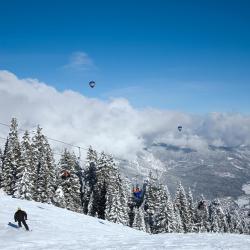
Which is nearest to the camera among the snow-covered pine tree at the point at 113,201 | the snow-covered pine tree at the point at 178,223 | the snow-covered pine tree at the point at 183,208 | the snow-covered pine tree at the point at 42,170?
the snow-covered pine tree at the point at 42,170

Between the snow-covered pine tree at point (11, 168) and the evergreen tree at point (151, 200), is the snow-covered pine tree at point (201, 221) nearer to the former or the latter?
the evergreen tree at point (151, 200)

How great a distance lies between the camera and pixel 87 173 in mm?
86938

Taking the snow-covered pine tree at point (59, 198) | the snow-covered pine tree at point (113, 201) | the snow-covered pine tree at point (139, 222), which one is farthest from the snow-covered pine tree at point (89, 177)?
the snow-covered pine tree at point (59, 198)

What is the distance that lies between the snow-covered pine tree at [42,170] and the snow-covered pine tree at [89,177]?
1236 cm

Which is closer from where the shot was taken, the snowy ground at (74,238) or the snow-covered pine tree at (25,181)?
the snowy ground at (74,238)

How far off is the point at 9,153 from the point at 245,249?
181 ft

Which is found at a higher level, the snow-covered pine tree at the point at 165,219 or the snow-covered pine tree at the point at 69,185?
the snow-covered pine tree at the point at 69,185

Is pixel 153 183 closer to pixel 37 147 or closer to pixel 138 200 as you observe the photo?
pixel 138 200

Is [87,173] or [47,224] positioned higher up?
[87,173]

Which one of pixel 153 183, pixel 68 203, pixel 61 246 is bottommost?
pixel 61 246

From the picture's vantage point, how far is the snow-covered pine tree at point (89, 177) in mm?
85331

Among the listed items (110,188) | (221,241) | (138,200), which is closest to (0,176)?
(110,188)

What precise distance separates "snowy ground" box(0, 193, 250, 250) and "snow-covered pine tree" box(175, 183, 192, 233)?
56457 millimetres

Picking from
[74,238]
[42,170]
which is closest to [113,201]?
[42,170]
